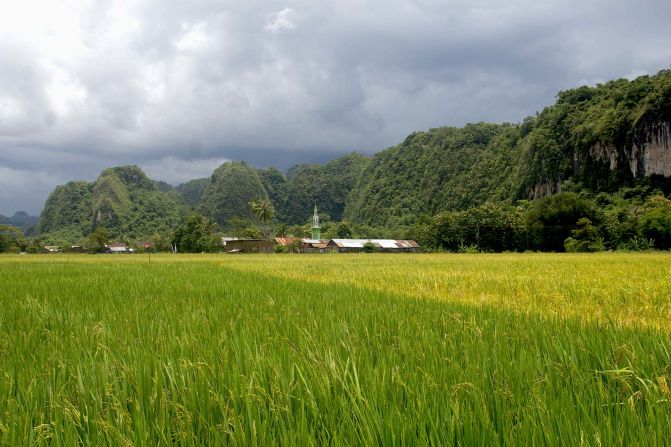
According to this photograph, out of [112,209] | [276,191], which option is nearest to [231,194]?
[276,191]

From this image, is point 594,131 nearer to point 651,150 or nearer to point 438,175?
point 651,150

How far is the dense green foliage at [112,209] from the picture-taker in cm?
14150

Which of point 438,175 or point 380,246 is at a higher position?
point 438,175

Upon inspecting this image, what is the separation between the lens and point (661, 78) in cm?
8712

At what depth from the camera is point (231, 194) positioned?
157 meters

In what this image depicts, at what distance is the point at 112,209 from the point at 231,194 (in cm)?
3866

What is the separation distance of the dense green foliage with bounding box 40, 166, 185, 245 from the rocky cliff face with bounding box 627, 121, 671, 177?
12220 centimetres

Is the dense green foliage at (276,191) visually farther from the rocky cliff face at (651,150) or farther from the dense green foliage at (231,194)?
the rocky cliff face at (651,150)

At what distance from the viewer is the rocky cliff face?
8150 cm

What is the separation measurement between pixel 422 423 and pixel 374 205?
146927mm

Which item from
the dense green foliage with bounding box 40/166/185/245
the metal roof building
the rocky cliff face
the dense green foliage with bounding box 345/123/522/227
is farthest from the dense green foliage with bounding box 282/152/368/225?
the rocky cliff face

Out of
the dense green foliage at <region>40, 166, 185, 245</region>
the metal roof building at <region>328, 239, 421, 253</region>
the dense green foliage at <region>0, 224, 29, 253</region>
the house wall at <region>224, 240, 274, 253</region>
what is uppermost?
the dense green foliage at <region>40, 166, 185, 245</region>

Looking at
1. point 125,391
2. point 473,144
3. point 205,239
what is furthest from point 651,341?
point 473,144

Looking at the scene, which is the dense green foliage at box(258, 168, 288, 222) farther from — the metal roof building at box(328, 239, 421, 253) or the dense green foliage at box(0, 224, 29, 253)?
the dense green foliage at box(0, 224, 29, 253)
